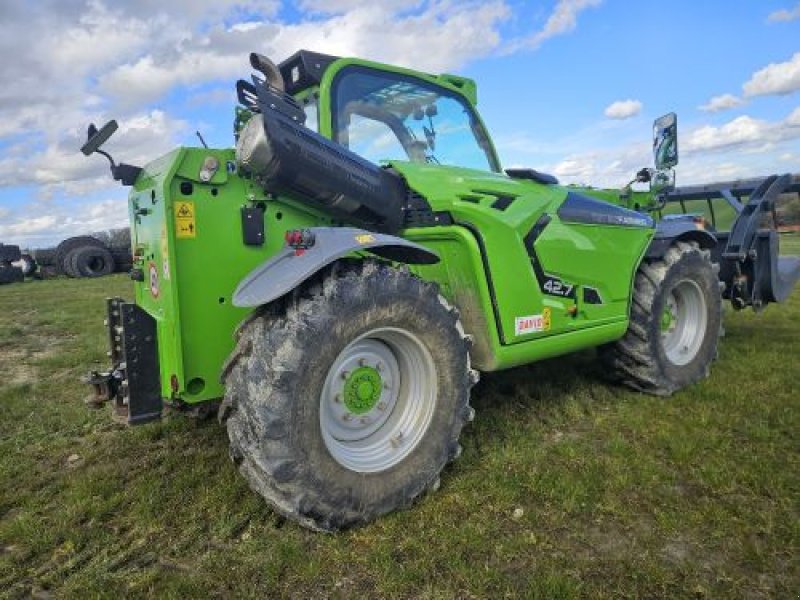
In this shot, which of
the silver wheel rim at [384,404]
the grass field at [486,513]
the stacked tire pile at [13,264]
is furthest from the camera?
the stacked tire pile at [13,264]

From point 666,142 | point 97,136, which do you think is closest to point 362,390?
point 97,136

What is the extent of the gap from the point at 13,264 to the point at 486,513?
23.3 m

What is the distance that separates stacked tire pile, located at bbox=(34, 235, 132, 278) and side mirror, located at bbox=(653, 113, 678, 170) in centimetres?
1866

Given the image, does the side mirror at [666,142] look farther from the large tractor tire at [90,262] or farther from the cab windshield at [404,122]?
the large tractor tire at [90,262]

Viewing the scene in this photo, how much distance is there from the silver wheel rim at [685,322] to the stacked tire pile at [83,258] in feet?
62.2

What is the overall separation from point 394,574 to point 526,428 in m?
1.92

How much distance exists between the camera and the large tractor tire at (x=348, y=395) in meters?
2.73

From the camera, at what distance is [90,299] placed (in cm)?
1341

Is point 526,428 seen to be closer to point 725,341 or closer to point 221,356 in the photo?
point 221,356

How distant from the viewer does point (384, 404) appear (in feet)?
11.0

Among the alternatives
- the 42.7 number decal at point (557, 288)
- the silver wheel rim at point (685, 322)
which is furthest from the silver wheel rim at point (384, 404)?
the silver wheel rim at point (685, 322)

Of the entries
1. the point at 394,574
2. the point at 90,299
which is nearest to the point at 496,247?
the point at 394,574

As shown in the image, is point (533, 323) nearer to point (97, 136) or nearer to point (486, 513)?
point (486, 513)

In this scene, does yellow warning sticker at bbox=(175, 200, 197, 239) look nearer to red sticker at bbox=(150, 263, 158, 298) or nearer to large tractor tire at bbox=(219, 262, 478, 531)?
red sticker at bbox=(150, 263, 158, 298)
